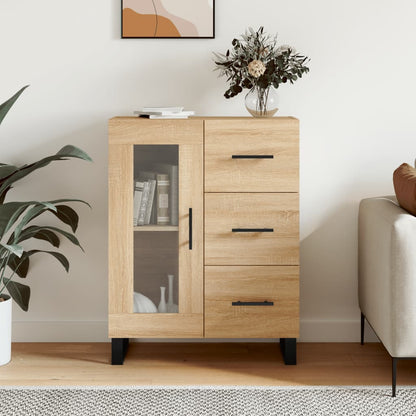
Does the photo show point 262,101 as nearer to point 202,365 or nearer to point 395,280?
point 395,280

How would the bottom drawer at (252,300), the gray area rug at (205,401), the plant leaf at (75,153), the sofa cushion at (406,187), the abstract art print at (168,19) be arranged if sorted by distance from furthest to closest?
the abstract art print at (168,19) → the bottom drawer at (252,300) → the plant leaf at (75,153) → the sofa cushion at (406,187) → the gray area rug at (205,401)

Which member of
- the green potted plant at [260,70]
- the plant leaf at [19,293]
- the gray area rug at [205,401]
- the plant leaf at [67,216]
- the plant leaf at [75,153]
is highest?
the green potted plant at [260,70]

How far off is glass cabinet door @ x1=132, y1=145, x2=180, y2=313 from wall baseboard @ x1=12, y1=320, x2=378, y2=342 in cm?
47

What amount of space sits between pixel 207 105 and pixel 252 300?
947 millimetres

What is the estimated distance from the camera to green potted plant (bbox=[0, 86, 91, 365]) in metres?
2.59

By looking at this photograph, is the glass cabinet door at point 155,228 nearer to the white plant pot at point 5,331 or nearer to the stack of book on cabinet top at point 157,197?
the stack of book on cabinet top at point 157,197

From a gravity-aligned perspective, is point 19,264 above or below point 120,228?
below

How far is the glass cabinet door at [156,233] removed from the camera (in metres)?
2.66

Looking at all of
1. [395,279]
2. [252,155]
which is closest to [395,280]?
[395,279]

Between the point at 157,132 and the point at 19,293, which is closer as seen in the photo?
the point at 157,132

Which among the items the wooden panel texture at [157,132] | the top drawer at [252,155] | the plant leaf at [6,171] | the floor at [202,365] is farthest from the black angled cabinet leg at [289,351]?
the plant leaf at [6,171]

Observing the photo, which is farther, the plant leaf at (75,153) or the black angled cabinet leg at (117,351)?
the black angled cabinet leg at (117,351)

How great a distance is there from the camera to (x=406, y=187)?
8.27ft

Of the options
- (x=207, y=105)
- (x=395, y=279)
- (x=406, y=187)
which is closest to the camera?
(x=395, y=279)
